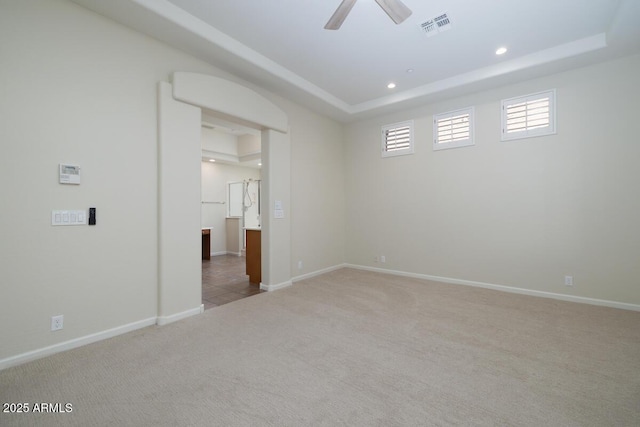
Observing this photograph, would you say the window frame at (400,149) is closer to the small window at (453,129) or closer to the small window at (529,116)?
the small window at (453,129)

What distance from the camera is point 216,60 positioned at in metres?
3.44

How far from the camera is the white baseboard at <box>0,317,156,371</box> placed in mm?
2188

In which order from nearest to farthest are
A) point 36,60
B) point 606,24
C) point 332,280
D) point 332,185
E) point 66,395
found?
1. point 66,395
2. point 36,60
3. point 606,24
4. point 332,280
5. point 332,185

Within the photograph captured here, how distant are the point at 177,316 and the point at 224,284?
156cm

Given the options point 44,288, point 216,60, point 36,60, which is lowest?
point 44,288

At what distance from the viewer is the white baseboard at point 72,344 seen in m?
2.19

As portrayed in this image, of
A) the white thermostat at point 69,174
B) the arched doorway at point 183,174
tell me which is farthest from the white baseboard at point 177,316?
the white thermostat at point 69,174

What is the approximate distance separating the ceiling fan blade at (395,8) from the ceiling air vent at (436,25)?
800 mm

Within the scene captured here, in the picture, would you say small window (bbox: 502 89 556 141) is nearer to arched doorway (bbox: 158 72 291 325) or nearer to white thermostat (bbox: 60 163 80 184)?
arched doorway (bbox: 158 72 291 325)

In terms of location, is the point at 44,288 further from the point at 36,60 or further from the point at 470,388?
the point at 470,388

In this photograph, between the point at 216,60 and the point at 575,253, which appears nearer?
the point at 216,60

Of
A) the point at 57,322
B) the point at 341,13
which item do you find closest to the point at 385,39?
the point at 341,13

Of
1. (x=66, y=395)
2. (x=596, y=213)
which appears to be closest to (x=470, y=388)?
(x=66, y=395)

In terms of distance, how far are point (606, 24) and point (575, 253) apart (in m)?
2.71
